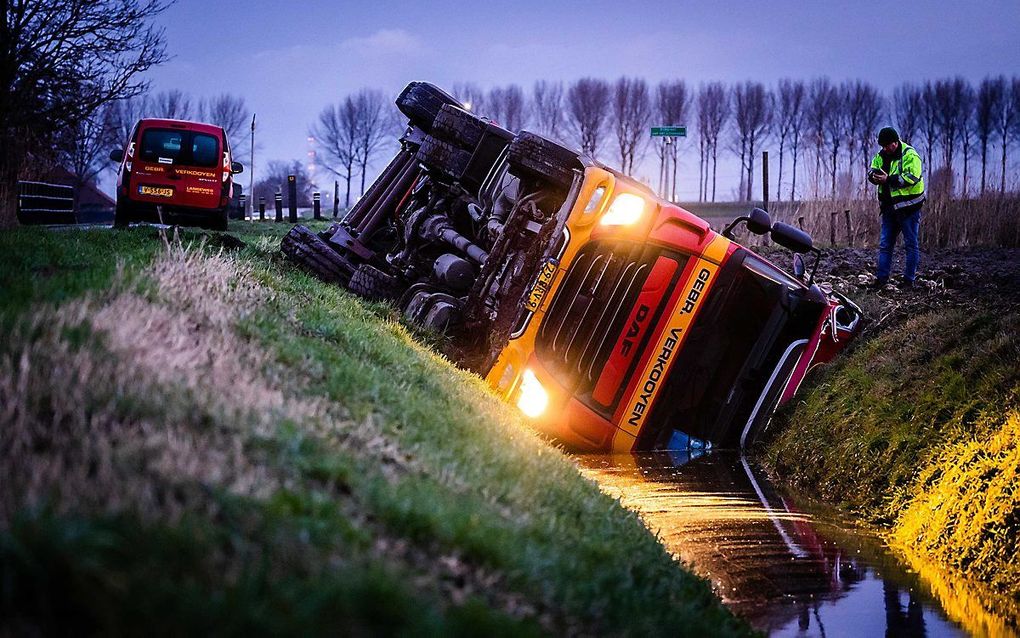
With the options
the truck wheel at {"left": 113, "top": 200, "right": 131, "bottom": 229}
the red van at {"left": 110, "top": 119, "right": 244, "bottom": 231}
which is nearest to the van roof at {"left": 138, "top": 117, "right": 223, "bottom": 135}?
the red van at {"left": 110, "top": 119, "right": 244, "bottom": 231}

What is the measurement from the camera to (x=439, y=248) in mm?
10523

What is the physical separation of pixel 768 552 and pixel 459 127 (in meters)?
5.99

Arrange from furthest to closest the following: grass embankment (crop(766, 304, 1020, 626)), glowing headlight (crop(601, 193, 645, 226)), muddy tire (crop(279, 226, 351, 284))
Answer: muddy tire (crop(279, 226, 351, 284))
glowing headlight (crop(601, 193, 645, 226))
grass embankment (crop(766, 304, 1020, 626))

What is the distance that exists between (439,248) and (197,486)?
787 centimetres

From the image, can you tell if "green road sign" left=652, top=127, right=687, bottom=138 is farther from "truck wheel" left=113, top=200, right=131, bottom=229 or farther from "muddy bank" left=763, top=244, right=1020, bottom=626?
"muddy bank" left=763, top=244, right=1020, bottom=626

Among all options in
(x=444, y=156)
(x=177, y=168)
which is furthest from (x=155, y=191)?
(x=444, y=156)

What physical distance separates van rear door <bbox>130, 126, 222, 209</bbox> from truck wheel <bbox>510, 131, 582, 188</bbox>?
9.05m

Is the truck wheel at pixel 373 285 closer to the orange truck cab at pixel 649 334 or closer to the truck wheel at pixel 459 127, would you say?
the truck wheel at pixel 459 127

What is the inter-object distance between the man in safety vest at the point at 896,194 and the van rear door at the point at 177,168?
33.4 ft

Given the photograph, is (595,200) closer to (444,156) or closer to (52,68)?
(444,156)

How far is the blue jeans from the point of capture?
37.9 feet

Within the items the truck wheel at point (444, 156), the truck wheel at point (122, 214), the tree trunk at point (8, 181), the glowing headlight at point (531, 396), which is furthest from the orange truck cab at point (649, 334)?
the tree trunk at point (8, 181)

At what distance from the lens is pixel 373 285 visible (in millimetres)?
10148

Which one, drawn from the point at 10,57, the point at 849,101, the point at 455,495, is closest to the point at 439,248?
the point at 455,495
